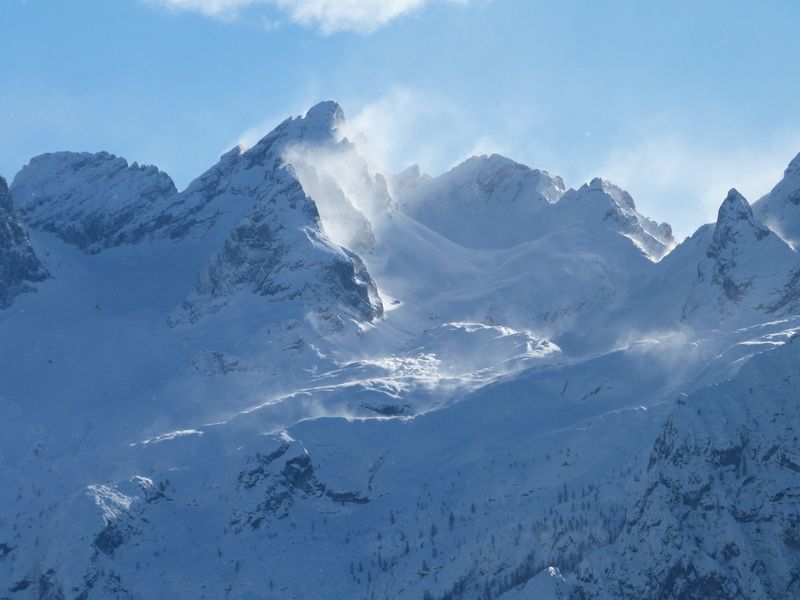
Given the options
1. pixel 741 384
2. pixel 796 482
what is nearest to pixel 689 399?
pixel 741 384

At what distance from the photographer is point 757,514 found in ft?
531

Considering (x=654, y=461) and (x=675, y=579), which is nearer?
(x=675, y=579)

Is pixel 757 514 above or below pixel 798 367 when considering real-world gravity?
below

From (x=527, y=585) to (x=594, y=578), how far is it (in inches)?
365

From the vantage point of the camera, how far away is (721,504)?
162m

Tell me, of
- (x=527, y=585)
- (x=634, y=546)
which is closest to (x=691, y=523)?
(x=634, y=546)

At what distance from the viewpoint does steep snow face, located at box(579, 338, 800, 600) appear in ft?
513

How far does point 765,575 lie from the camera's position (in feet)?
515

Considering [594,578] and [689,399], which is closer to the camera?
[594,578]

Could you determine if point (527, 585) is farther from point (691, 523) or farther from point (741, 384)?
point (741, 384)

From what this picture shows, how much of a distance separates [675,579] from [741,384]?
2716 centimetres

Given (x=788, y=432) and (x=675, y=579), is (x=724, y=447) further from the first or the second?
(x=675, y=579)

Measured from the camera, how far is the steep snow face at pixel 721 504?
156500 millimetres

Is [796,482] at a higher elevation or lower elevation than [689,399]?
lower
